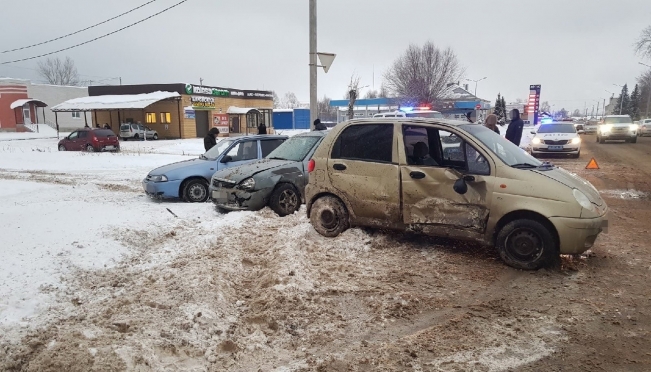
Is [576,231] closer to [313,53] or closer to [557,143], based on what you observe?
[313,53]

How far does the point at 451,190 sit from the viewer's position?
5.13 m

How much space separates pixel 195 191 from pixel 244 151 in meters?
1.41

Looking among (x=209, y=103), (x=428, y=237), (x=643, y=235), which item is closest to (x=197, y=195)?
(x=428, y=237)

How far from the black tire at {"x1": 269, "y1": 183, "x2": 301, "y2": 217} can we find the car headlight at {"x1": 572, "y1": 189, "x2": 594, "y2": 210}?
452 cm

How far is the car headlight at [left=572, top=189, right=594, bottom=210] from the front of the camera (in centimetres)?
462

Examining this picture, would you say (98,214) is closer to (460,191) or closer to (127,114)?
(460,191)

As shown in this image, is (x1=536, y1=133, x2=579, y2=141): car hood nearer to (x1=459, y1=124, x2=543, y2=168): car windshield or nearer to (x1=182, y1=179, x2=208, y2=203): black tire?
(x1=459, y1=124, x2=543, y2=168): car windshield

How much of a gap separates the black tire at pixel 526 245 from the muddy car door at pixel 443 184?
292 mm

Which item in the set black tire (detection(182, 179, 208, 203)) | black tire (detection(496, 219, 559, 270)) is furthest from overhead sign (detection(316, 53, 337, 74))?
black tire (detection(496, 219, 559, 270))

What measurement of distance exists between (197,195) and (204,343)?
6.44m

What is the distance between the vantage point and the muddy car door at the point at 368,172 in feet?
18.3

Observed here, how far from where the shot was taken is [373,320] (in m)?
3.81

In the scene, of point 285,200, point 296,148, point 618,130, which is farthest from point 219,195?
point 618,130

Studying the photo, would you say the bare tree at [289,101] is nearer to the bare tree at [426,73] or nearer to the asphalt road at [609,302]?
the bare tree at [426,73]
